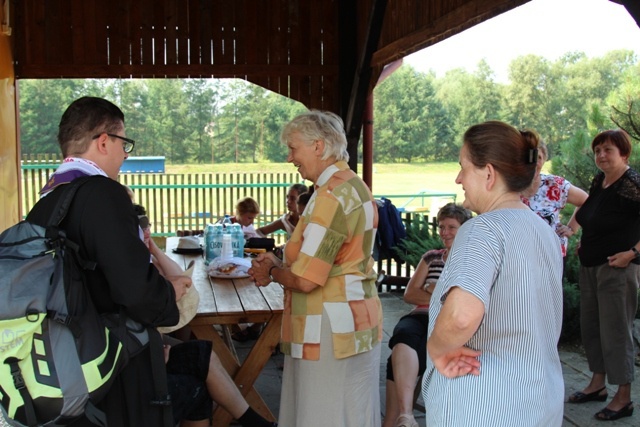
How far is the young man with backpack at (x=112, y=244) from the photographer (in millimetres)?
2020

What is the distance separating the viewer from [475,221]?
1.76 metres

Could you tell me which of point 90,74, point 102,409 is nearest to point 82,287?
point 102,409

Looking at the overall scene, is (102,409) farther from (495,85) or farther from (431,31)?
(495,85)

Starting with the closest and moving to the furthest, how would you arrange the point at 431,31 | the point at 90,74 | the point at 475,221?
the point at 475,221
the point at 431,31
the point at 90,74

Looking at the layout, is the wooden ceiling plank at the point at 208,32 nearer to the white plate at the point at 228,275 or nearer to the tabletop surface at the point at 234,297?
the tabletop surface at the point at 234,297

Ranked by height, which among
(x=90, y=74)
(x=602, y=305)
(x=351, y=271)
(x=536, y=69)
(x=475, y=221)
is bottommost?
(x=602, y=305)

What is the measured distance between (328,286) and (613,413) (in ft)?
7.27

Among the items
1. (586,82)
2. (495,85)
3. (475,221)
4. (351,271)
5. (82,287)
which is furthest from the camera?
(495,85)

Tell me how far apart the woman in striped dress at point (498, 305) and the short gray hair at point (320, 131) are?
0.99m

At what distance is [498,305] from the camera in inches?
68.4

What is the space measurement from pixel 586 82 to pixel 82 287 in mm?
29447

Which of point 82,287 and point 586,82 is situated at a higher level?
point 586,82

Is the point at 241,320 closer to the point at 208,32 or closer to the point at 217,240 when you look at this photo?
the point at 217,240

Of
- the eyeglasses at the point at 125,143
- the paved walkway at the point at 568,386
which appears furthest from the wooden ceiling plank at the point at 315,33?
the eyeglasses at the point at 125,143
